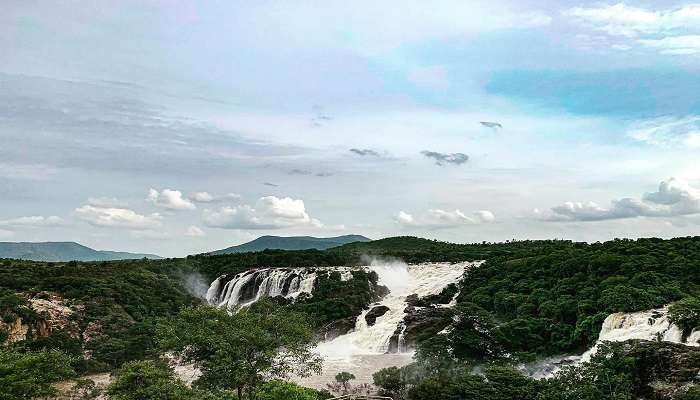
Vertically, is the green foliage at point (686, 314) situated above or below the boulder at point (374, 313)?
above

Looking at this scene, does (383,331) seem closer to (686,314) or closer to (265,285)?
(265,285)

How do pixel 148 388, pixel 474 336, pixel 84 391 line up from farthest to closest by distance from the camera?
pixel 474 336 < pixel 84 391 < pixel 148 388

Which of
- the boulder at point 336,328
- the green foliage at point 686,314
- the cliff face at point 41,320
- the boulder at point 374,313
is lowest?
the boulder at point 336,328

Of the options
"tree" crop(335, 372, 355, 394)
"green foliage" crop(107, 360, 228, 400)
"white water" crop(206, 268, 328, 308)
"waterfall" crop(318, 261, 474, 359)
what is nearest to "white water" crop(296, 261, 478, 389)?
"waterfall" crop(318, 261, 474, 359)

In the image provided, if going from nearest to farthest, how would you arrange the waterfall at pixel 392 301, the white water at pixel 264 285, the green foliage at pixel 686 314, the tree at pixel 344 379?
1. the green foliage at pixel 686 314
2. the tree at pixel 344 379
3. the waterfall at pixel 392 301
4. the white water at pixel 264 285

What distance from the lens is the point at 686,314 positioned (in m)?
28.8

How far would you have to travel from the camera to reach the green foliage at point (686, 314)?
28359mm

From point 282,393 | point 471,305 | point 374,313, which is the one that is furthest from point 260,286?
point 282,393

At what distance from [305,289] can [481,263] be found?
20.9 meters

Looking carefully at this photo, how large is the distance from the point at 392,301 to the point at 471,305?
22.5 metres

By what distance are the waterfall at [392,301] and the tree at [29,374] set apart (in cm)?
2139

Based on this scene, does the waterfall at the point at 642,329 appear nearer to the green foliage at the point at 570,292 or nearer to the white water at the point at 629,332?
the white water at the point at 629,332

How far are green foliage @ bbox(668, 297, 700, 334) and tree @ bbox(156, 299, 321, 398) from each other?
794 inches

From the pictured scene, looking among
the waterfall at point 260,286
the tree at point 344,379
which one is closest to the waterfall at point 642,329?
the tree at point 344,379
